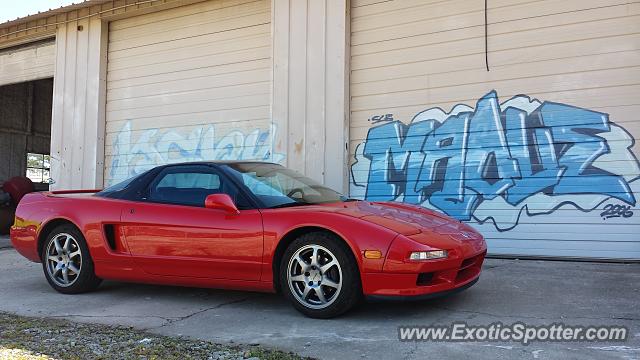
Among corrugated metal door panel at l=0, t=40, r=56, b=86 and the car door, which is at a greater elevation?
corrugated metal door panel at l=0, t=40, r=56, b=86

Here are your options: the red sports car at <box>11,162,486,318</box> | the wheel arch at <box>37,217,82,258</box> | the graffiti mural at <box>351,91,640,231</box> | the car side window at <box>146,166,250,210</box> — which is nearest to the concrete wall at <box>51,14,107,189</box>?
the red sports car at <box>11,162,486,318</box>

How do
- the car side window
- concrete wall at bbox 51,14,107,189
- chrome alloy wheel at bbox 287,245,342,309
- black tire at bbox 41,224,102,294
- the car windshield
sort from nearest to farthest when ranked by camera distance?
chrome alloy wheel at bbox 287,245,342,309 < the car windshield < the car side window < black tire at bbox 41,224,102,294 < concrete wall at bbox 51,14,107,189

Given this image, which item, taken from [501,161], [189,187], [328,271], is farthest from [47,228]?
[501,161]

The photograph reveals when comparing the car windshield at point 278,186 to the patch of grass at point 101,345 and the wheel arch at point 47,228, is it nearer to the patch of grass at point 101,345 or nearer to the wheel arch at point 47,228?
the patch of grass at point 101,345

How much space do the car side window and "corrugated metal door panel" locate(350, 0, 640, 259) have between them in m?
3.55

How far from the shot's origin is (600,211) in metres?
6.35

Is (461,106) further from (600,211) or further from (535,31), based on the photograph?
(600,211)

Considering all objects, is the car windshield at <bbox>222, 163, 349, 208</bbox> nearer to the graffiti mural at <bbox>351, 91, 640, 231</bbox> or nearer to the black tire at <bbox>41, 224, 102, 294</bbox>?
the black tire at <bbox>41, 224, 102, 294</bbox>

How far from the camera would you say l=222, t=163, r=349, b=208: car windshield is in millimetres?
4484

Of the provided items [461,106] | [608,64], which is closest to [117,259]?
[461,106]

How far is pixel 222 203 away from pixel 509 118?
432 cm

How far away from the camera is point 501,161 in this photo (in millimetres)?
6945

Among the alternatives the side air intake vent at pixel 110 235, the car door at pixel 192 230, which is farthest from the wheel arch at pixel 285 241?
the side air intake vent at pixel 110 235

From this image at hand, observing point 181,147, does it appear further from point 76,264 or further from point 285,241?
point 285,241
